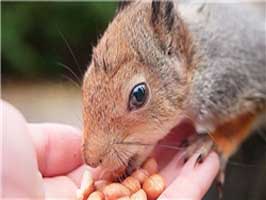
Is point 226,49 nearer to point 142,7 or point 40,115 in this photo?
point 142,7

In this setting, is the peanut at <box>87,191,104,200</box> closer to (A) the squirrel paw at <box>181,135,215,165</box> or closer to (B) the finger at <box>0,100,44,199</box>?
(B) the finger at <box>0,100,44,199</box>

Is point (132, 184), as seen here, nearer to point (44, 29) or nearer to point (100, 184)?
point (100, 184)

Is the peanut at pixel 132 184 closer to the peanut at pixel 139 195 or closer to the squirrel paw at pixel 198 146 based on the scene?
the peanut at pixel 139 195

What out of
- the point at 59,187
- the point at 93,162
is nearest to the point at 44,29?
the point at 59,187

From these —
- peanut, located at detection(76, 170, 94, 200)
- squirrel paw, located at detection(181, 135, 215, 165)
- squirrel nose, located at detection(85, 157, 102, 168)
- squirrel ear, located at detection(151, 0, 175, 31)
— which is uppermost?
squirrel ear, located at detection(151, 0, 175, 31)

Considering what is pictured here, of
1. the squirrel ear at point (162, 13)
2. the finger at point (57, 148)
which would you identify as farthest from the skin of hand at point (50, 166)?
the squirrel ear at point (162, 13)

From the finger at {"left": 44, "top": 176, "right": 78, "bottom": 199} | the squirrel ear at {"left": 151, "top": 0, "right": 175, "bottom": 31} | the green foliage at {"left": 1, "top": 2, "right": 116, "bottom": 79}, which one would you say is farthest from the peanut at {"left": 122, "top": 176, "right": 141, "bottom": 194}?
the green foliage at {"left": 1, "top": 2, "right": 116, "bottom": 79}

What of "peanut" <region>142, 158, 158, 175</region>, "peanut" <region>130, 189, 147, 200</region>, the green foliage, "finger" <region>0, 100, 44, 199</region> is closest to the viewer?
"finger" <region>0, 100, 44, 199</region>
